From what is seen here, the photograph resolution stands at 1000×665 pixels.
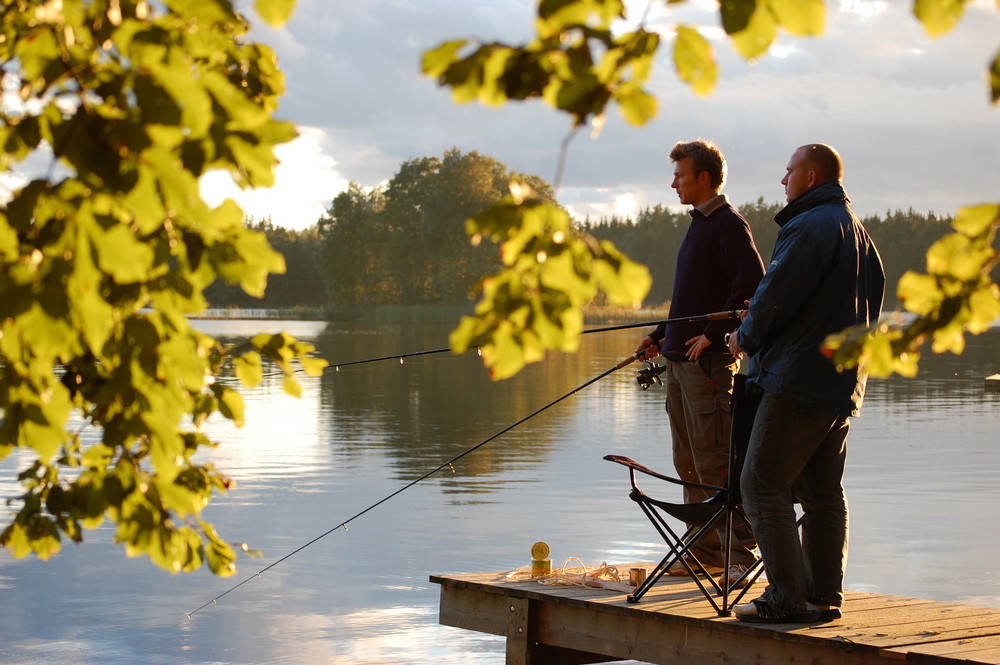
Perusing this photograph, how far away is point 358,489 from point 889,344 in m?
10.0

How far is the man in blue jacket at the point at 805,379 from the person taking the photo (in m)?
4.70

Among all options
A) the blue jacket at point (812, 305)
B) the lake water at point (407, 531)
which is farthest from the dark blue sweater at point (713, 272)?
the lake water at point (407, 531)

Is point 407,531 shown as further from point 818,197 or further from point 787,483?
point 818,197

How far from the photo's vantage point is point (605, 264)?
1903 mm

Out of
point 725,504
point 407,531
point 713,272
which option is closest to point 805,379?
point 725,504

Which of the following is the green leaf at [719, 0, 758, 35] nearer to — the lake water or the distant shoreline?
the lake water

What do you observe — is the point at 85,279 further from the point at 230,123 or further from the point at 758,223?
the point at 758,223

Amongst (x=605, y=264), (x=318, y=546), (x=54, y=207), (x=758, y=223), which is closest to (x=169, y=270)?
(x=54, y=207)

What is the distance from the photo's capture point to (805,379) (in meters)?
4.70

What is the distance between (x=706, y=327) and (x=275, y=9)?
149 inches

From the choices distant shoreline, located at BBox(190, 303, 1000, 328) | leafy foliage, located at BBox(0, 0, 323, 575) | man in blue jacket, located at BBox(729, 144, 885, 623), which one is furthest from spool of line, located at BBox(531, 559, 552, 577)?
distant shoreline, located at BBox(190, 303, 1000, 328)

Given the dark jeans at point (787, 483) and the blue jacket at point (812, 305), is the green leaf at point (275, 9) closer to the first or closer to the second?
the blue jacket at point (812, 305)

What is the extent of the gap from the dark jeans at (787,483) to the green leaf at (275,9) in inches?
120

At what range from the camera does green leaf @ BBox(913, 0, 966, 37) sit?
1829mm
